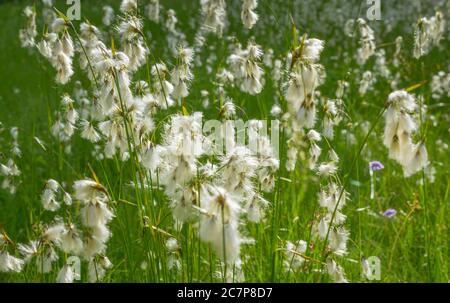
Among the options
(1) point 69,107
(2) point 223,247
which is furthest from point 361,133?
(2) point 223,247

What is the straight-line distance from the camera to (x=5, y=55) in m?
11.2

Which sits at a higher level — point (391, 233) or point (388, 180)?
point (388, 180)

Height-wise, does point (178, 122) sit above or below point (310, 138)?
below

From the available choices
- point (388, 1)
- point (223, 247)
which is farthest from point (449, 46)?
point (223, 247)

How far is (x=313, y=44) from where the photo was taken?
2.03 meters

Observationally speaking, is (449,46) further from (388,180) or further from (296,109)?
(296,109)

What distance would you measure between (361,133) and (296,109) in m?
3.60

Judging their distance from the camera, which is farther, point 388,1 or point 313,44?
point 388,1

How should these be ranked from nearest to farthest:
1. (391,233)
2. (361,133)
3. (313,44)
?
(313,44) < (391,233) < (361,133)
